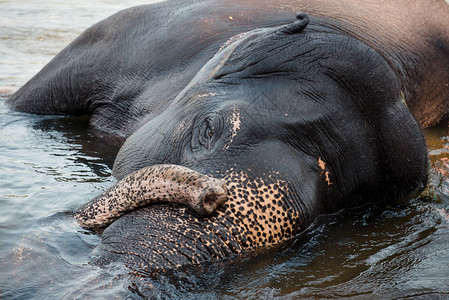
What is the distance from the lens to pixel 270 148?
11.0ft

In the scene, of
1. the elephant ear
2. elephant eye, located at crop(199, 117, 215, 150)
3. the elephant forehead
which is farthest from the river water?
the elephant ear

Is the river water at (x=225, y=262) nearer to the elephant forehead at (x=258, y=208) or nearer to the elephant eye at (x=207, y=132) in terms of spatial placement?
the elephant forehead at (x=258, y=208)

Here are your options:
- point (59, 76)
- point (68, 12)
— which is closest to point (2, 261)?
point (59, 76)

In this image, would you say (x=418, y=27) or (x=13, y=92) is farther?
(x=13, y=92)

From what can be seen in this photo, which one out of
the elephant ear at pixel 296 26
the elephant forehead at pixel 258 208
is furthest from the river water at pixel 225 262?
the elephant ear at pixel 296 26

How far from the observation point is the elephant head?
3.14 m

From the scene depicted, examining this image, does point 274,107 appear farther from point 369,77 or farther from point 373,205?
point 373,205

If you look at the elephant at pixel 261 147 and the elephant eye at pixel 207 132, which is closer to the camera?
the elephant at pixel 261 147

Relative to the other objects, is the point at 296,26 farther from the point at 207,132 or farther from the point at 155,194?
the point at 155,194

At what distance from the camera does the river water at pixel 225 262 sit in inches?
116

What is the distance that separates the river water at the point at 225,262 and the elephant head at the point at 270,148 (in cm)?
11

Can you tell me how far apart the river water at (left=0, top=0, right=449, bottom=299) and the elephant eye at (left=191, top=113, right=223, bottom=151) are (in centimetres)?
64

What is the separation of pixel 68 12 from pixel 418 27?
8.54 m

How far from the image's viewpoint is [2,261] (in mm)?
3160
